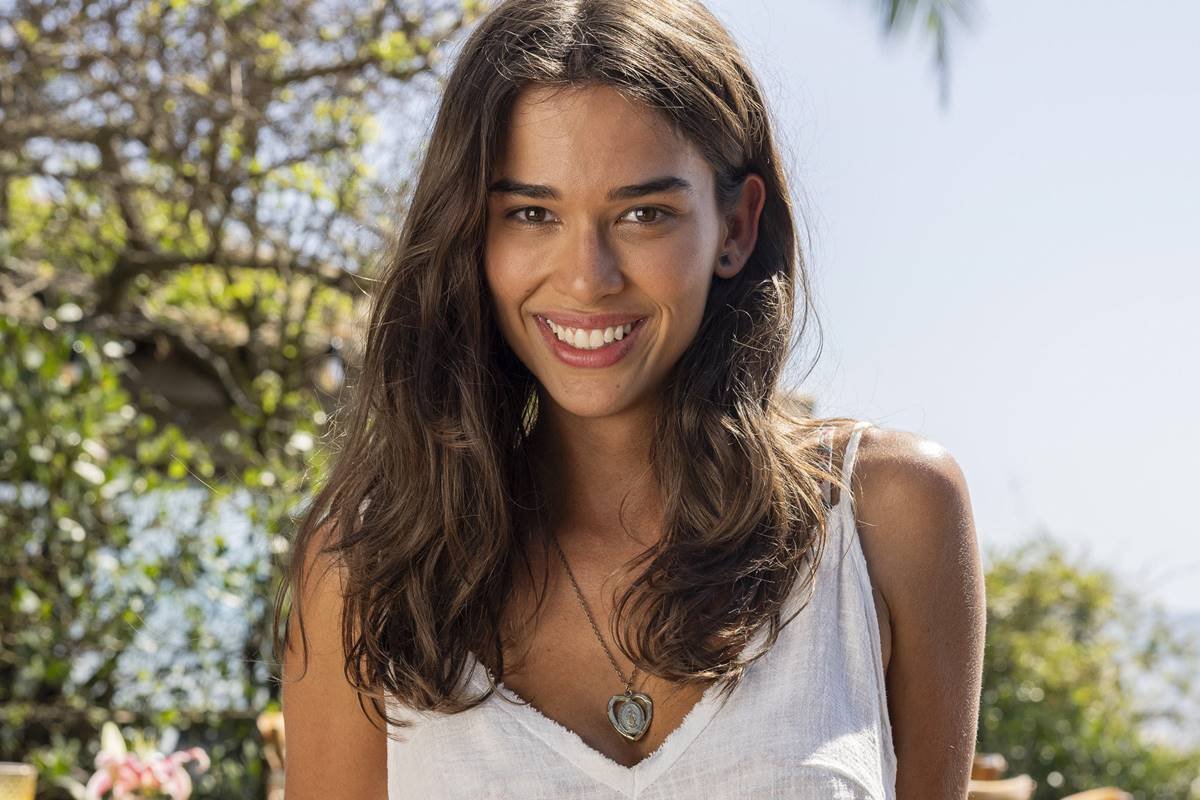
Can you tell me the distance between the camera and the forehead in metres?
1.76

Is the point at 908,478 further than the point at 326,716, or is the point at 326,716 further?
the point at 326,716

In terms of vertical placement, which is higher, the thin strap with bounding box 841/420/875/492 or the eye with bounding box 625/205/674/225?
the eye with bounding box 625/205/674/225

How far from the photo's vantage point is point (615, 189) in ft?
5.74

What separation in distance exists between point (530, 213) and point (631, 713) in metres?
0.68

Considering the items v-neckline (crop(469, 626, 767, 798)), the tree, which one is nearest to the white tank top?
v-neckline (crop(469, 626, 767, 798))

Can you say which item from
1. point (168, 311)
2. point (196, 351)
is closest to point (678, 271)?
point (196, 351)

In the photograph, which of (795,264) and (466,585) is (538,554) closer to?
(466,585)

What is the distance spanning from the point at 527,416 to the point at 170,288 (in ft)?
10.1

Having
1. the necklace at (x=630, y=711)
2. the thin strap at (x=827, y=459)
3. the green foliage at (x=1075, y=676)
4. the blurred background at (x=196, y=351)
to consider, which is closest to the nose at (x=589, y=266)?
the thin strap at (x=827, y=459)

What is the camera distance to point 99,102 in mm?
4496

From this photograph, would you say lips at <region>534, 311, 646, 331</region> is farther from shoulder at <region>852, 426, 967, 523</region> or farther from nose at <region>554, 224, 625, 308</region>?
shoulder at <region>852, 426, 967, 523</region>

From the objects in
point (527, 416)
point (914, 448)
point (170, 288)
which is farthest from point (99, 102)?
point (914, 448)

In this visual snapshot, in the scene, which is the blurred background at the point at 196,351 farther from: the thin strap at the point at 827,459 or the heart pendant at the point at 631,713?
the heart pendant at the point at 631,713

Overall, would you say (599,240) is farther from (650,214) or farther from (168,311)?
(168,311)
